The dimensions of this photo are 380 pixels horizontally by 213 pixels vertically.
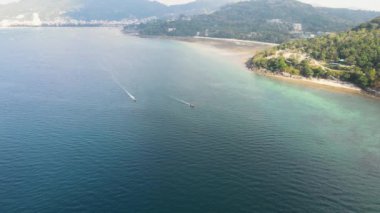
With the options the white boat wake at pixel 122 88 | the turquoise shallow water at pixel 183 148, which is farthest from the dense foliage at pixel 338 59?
the white boat wake at pixel 122 88

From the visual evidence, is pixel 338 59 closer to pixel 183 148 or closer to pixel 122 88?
pixel 122 88

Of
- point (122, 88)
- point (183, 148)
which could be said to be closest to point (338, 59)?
point (122, 88)

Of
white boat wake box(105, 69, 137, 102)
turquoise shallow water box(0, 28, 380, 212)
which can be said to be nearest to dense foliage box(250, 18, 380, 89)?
turquoise shallow water box(0, 28, 380, 212)

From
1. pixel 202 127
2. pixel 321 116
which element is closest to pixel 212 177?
pixel 202 127

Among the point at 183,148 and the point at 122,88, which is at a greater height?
the point at 122,88

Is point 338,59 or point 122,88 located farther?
point 338,59

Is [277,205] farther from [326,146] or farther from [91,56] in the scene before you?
[91,56]

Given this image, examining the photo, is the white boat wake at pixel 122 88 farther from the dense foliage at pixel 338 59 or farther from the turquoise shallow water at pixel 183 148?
the dense foliage at pixel 338 59
